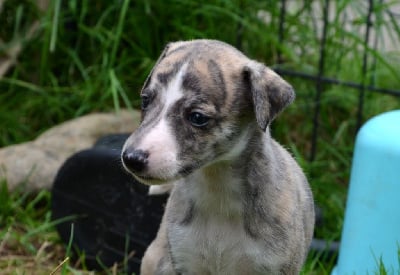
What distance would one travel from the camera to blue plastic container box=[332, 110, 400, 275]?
378cm

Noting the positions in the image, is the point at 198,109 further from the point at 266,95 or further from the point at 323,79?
the point at 323,79

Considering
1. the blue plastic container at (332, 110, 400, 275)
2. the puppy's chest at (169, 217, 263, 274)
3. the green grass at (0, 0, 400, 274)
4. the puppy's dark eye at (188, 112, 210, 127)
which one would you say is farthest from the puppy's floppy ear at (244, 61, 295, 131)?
the green grass at (0, 0, 400, 274)

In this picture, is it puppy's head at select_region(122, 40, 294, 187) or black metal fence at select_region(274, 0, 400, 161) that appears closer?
puppy's head at select_region(122, 40, 294, 187)

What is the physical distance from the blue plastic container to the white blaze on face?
4.24 feet

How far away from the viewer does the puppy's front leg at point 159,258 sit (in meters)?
3.53

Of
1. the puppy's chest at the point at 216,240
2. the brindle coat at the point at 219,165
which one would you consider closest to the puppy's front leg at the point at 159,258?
the brindle coat at the point at 219,165

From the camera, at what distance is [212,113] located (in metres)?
2.90

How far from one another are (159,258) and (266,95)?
1.00 metres

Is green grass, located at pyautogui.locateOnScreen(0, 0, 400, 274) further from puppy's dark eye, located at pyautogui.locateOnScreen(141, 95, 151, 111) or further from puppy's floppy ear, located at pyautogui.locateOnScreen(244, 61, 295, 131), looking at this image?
puppy's dark eye, located at pyautogui.locateOnScreen(141, 95, 151, 111)

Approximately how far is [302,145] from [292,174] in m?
1.99

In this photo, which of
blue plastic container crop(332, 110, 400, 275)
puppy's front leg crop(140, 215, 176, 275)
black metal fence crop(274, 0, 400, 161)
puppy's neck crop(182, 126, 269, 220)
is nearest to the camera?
puppy's neck crop(182, 126, 269, 220)

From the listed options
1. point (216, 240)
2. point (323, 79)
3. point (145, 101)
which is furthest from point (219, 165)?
point (323, 79)

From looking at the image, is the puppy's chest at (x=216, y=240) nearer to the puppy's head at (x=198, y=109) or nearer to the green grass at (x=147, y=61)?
the puppy's head at (x=198, y=109)

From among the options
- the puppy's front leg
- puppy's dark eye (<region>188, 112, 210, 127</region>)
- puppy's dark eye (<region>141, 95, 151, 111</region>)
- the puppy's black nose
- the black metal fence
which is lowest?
the puppy's front leg
